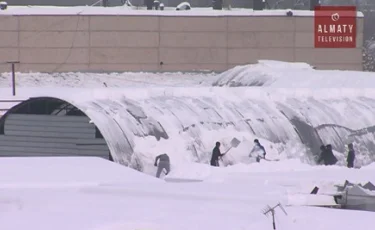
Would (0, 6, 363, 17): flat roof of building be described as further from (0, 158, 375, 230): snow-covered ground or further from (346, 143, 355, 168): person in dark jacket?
(0, 158, 375, 230): snow-covered ground

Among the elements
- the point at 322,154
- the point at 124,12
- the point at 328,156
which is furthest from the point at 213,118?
the point at 124,12

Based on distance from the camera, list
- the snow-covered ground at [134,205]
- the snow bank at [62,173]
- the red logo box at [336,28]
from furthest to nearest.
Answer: the red logo box at [336,28] → the snow bank at [62,173] → the snow-covered ground at [134,205]

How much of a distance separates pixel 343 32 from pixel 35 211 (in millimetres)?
34757

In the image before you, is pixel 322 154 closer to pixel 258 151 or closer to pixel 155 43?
pixel 258 151

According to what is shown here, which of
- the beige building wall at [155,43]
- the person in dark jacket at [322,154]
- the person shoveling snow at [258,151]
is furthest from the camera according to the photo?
the beige building wall at [155,43]

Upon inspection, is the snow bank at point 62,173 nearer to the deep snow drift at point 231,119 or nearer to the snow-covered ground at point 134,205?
the snow-covered ground at point 134,205

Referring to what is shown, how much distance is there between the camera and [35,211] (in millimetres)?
5164

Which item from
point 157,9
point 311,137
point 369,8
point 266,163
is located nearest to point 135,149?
point 266,163

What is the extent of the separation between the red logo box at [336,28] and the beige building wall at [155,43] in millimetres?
368

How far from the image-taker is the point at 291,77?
27.3 metres

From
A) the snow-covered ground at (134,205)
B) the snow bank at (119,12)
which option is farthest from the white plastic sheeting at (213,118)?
the snow bank at (119,12)

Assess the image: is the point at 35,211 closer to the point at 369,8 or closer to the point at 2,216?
the point at 2,216

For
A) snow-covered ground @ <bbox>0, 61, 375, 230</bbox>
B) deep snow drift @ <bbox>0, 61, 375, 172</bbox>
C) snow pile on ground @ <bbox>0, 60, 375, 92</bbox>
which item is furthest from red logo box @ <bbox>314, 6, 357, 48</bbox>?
snow-covered ground @ <bbox>0, 61, 375, 230</bbox>

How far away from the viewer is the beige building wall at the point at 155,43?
1404 inches
